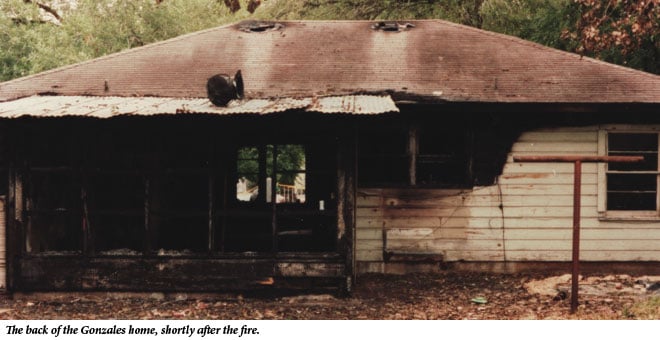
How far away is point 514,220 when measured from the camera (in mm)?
8422

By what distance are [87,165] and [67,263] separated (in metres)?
1.35

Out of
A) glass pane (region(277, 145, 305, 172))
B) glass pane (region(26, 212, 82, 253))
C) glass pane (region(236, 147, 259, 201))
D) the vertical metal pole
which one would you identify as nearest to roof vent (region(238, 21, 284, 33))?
glass pane (region(236, 147, 259, 201))

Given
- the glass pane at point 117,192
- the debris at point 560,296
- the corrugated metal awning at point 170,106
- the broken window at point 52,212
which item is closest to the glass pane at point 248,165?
the glass pane at point 117,192

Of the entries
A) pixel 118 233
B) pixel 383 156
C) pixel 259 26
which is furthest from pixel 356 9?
pixel 118 233

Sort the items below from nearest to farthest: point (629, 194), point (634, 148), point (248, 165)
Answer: point (634, 148) < point (629, 194) < point (248, 165)

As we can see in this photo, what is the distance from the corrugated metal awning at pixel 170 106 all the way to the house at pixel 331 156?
0.13ft

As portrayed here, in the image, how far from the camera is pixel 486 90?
8.41 metres

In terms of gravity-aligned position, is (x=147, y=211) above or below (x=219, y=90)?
below

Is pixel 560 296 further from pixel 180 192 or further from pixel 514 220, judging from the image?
pixel 180 192

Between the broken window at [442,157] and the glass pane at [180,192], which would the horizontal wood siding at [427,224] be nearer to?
the broken window at [442,157]

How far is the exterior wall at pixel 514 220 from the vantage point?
27.5 ft

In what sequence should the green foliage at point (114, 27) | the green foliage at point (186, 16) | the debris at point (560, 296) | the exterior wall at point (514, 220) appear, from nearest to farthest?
the debris at point (560, 296)
the exterior wall at point (514, 220)
the green foliage at point (186, 16)
the green foliage at point (114, 27)

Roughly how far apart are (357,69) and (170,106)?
11.9 ft
